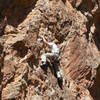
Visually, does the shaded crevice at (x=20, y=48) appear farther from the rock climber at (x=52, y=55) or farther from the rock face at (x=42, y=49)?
the rock climber at (x=52, y=55)

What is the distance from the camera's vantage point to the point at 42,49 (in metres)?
18.7

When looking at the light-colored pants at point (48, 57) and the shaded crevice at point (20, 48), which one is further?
the light-colored pants at point (48, 57)

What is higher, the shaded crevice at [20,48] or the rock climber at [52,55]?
the shaded crevice at [20,48]

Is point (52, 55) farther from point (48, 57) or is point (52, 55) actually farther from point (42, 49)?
point (42, 49)

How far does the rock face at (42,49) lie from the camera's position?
661 inches

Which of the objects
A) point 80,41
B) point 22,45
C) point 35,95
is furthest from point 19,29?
point 80,41

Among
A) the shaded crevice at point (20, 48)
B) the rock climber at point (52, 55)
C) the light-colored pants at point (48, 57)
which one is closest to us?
the shaded crevice at point (20, 48)

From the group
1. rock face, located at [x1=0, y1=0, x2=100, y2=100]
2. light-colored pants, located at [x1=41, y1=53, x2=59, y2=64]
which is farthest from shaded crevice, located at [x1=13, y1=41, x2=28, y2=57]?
light-colored pants, located at [x1=41, y1=53, x2=59, y2=64]

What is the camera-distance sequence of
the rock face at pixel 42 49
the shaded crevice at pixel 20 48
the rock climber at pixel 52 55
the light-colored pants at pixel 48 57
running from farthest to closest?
the rock climber at pixel 52 55
the light-colored pants at pixel 48 57
the shaded crevice at pixel 20 48
the rock face at pixel 42 49

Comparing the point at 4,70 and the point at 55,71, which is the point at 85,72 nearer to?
the point at 55,71

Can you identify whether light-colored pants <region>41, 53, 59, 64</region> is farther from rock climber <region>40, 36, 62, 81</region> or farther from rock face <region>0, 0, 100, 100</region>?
rock face <region>0, 0, 100, 100</region>

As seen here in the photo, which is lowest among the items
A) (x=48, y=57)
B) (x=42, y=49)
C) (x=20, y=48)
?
(x=48, y=57)

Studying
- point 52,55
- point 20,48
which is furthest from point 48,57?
point 20,48

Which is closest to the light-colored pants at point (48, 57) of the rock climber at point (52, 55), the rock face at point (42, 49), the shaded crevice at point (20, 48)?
the rock climber at point (52, 55)
